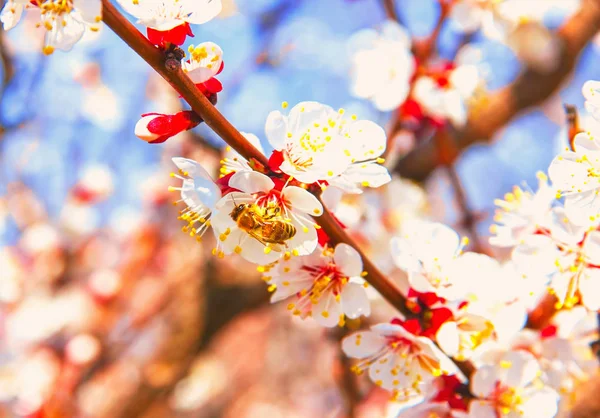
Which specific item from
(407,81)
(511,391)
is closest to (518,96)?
(407,81)

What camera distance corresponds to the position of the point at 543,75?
2.82 m

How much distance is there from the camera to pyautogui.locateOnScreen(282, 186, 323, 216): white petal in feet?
2.88

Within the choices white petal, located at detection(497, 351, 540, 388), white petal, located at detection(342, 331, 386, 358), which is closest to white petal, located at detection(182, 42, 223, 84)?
white petal, located at detection(342, 331, 386, 358)

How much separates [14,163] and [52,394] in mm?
1612

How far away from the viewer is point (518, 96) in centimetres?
282

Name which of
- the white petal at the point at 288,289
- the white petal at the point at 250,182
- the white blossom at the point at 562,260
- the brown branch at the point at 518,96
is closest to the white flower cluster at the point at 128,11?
the white petal at the point at 250,182

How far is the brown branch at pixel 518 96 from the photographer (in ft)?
8.93

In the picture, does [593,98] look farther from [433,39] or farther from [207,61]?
[433,39]

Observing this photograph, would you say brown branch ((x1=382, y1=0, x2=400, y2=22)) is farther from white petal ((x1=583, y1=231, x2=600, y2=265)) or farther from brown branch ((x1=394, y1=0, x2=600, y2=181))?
white petal ((x1=583, y1=231, x2=600, y2=265))

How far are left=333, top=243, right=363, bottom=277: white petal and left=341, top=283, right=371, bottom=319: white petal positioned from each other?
2.6 inches

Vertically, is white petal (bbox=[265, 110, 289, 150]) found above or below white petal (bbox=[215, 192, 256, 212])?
above

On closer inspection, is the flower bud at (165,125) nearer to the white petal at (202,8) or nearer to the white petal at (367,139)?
the white petal at (202,8)

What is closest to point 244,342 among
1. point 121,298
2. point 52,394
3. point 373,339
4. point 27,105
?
point 121,298

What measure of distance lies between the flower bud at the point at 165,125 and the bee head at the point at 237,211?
0.16 metres
